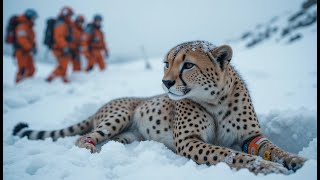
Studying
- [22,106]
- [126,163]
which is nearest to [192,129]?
[126,163]

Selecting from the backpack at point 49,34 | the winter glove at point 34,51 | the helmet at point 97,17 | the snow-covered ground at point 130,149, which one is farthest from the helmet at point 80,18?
the snow-covered ground at point 130,149

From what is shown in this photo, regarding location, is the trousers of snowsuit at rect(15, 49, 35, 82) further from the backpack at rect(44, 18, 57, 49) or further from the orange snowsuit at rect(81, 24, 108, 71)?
the orange snowsuit at rect(81, 24, 108, 71)

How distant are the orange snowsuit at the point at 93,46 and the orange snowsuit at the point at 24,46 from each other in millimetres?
2171

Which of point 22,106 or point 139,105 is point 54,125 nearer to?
point 139,105

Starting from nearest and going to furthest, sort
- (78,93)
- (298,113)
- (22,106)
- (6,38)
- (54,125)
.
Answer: (298,113), (54,125), (22,106), (78,93), (6,38)

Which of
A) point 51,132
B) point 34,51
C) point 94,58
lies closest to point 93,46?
point 94,58

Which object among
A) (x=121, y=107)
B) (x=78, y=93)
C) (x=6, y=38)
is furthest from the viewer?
(x=6, y=38)

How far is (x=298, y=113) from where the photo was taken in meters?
3.92

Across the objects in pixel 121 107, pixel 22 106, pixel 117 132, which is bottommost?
pixel 22 106

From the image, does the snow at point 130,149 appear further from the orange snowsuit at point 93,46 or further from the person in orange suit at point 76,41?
the orange snowsuit at point 93,46

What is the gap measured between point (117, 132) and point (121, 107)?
1.29 ft

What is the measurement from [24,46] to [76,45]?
220 centimetres

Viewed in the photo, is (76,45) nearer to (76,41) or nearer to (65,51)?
(76,41)

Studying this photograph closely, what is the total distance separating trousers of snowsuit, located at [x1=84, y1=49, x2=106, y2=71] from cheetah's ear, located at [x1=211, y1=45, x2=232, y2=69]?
10.5 m
